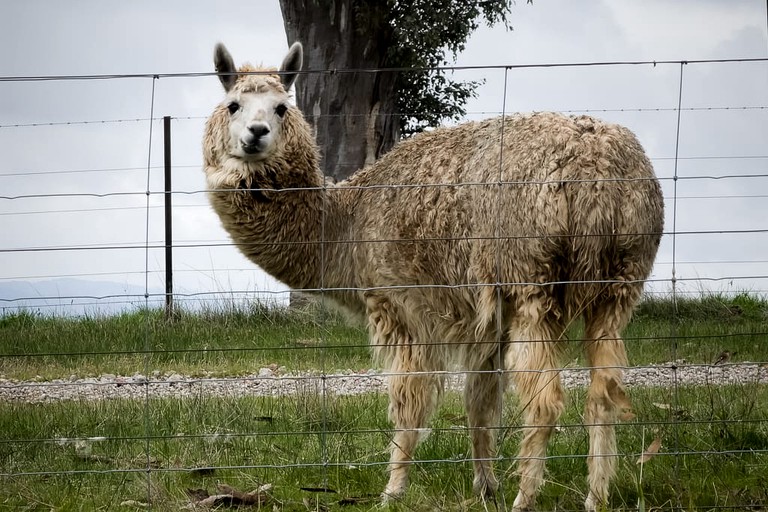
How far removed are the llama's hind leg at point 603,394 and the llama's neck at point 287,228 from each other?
1.65 metres

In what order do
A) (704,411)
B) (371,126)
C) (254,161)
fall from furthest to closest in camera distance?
(371,126) → (704,411) → (254,161)

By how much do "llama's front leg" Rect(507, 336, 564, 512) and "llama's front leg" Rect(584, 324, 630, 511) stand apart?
19cm

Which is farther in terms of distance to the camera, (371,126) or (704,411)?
(371,126)

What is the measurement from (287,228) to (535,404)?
2.05 metres

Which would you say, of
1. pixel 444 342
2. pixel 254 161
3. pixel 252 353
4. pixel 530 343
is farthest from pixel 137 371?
pixel 530 343

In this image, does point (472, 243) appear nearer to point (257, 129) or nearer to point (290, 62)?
point (257, 129)

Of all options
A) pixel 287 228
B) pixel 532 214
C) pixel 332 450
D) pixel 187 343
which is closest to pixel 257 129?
pixel 287 228

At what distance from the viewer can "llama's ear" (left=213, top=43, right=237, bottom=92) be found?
267 inches

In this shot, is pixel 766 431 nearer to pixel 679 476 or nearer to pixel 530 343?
pixel 679 476

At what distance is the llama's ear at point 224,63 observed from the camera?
22.2 feet

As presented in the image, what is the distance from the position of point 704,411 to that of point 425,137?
2742mm

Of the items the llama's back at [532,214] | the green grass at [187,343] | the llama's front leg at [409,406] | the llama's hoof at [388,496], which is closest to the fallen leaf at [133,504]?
the llama's hoof at [388,496]

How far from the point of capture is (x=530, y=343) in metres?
5.38

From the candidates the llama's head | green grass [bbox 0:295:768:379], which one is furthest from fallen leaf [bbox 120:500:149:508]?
green grass [bbox 0:295:768:379]
